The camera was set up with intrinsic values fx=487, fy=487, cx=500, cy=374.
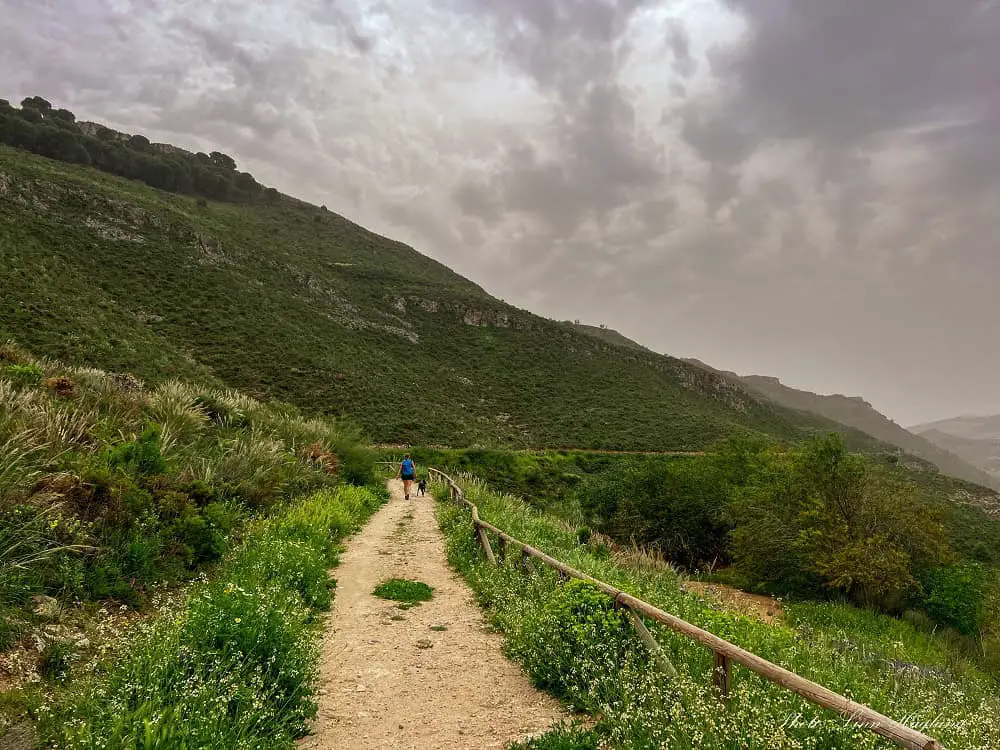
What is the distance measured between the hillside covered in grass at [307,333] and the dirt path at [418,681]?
2657cm

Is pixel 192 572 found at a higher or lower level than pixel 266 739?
lower

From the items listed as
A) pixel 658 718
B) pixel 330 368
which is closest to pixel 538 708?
pixel 658 718

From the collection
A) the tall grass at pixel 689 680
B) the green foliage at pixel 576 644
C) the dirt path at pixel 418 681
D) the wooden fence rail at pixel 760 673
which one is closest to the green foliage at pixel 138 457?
the dirt path at pixel 418 681

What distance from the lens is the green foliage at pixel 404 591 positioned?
888 centimetres

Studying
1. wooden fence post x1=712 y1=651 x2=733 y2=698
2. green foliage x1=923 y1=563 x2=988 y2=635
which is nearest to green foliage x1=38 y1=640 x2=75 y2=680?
wooden fence post x1=712 y1=651 x2=733 y2=698

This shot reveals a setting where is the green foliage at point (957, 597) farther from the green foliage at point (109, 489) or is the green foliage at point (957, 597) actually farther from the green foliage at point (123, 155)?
the green foliage at point (123, 155)

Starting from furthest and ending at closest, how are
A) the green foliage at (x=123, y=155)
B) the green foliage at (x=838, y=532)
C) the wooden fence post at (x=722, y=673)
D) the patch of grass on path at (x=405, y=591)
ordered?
1. the green foliage at (x=123, y=155)
2. the green foliage at (x=838, y=532)
3. the patch of grass on path at (x=405, y=591)
4. the wooden fence post at (x=722, y=673)

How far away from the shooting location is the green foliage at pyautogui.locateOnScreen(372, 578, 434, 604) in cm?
888

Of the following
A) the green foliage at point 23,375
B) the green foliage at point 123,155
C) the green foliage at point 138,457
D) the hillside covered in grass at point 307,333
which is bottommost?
the green foliage at point 138,457

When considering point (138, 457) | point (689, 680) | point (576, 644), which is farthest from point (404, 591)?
point (689, 680)

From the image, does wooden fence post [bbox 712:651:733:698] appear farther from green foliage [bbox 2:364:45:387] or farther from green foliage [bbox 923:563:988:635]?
green foliage [bbox 923:563:988:635]

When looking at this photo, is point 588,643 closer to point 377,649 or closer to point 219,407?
point 377,649

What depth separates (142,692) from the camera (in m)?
3.67

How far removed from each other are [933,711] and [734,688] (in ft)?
5.13
